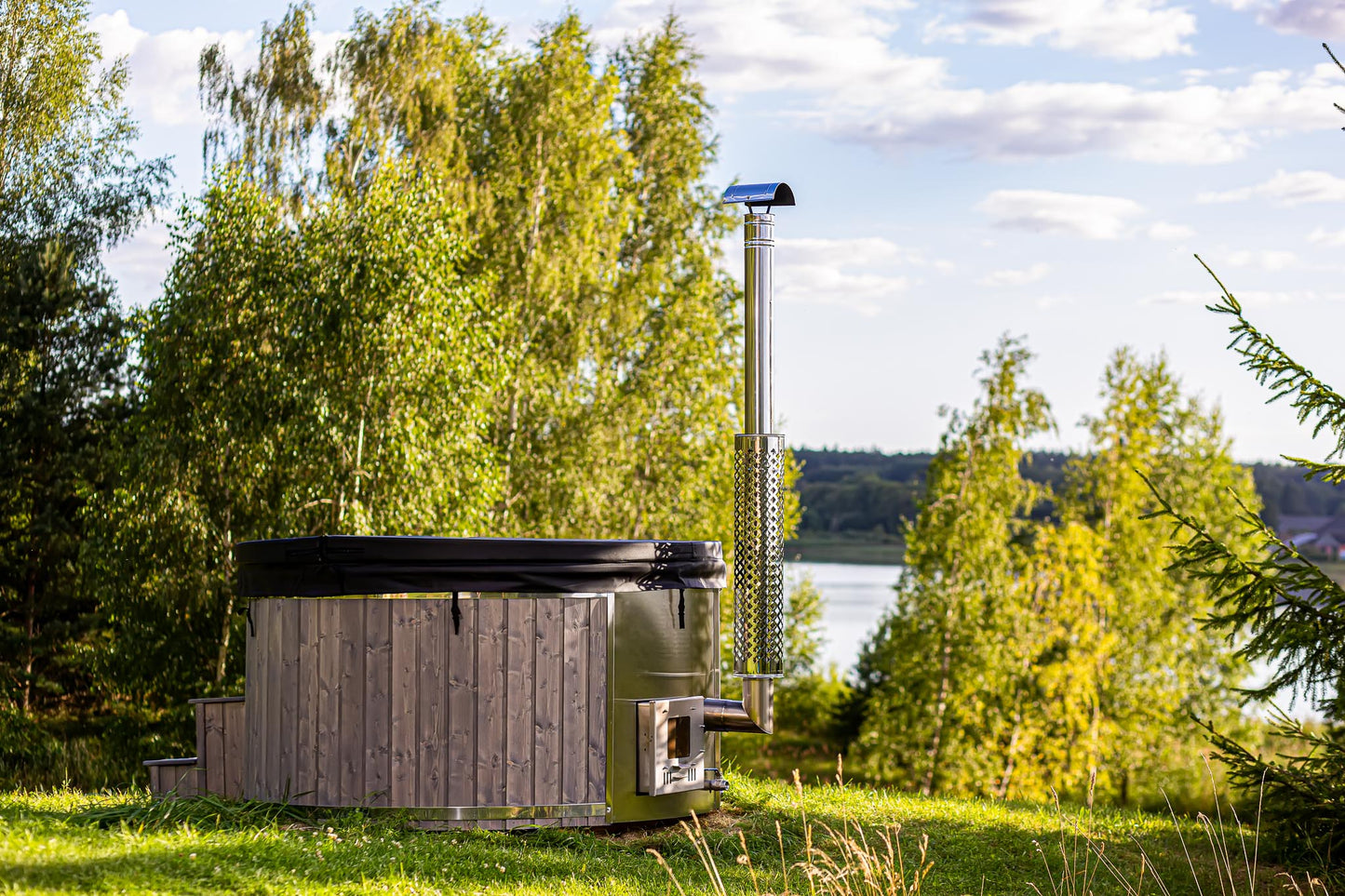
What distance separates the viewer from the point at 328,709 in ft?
22.5

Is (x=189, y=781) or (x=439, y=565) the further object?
(x=189, y=781)

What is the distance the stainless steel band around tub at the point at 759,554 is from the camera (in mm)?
7090

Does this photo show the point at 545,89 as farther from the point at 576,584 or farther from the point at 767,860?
the point at 767,860

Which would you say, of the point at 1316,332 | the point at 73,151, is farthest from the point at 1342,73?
the point at 73,151

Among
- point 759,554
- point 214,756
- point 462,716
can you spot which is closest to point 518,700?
point 462,716

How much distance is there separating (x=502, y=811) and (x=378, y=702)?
0.92m

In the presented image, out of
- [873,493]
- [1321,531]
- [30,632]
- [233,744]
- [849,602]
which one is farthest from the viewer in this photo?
[849,602]

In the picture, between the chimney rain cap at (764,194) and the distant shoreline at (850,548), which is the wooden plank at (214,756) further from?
the distant shoreline at (850,548)

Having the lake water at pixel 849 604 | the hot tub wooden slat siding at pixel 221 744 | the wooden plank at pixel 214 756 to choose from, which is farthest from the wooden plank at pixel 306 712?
the lake water at pixel 849 604

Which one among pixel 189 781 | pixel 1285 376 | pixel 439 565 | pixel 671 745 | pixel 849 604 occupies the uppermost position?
pixel 1285 376

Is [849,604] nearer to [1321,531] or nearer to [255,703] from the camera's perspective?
[1321,531]

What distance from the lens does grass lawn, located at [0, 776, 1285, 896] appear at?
4.85 m

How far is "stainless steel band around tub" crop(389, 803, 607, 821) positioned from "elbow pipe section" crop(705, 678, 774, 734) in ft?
3.04

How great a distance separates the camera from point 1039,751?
16.3 meters
